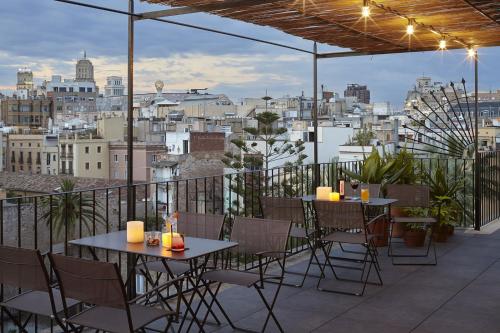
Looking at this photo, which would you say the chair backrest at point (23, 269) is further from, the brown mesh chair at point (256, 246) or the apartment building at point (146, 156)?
the apartment building at point (146, 156)

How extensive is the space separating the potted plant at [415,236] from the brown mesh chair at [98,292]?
4670mm

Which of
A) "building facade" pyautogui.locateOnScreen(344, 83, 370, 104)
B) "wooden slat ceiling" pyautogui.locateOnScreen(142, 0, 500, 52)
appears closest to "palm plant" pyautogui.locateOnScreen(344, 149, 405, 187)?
"wooden slat ceiling" pyautogui.locateOnScreen(142, 0, 500, 52)

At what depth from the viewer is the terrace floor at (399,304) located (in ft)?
13.8

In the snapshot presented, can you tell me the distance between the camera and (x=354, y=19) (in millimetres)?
5898

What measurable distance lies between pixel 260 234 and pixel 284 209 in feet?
4.16

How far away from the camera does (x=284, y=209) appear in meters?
5.39

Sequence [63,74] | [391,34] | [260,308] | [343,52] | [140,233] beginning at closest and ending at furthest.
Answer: [140,233], [260,308], [391,34], [343,52], [63,74]

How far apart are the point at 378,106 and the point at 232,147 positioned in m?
12.1

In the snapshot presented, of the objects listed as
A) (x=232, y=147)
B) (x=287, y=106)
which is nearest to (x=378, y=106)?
→ (x=287, y=106)

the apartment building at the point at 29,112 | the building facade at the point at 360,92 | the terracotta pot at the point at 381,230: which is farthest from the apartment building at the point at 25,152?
the terracotta pot at the point at 381,230

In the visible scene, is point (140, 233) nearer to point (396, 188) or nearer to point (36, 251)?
point (36, 251)

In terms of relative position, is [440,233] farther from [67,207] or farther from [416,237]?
[67,207]

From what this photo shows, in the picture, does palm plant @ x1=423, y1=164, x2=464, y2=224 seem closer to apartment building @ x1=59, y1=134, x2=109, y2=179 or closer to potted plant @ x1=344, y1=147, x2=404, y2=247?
potted plant @ x1=344, y1=147, x2=404, y2=247

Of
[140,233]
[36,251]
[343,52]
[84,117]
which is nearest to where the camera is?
[36,251]
